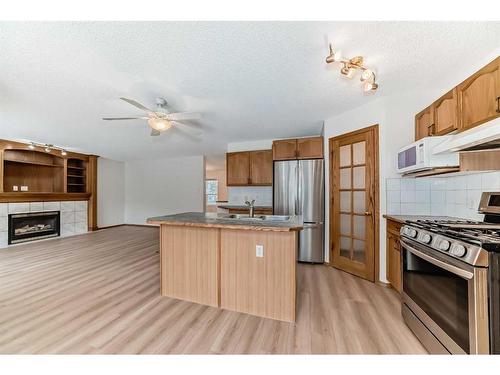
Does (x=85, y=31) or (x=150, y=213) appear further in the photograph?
(x=150, y=213)

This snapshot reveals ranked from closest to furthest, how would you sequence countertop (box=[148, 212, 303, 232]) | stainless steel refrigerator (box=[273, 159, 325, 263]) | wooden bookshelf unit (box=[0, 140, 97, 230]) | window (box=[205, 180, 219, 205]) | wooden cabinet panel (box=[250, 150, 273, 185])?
countertop (box=[148, 212, 303, 232]) < stainless steel refrigerator (box=[273, 159, 325, 263]) < wooden cabinet panel (box=[250, 150, 273, 185]) < wooden bookshelf unit (box=[0, 140, 97, 230]) < window (box=[205, 180, 219, 205])

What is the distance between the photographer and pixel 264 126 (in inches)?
154

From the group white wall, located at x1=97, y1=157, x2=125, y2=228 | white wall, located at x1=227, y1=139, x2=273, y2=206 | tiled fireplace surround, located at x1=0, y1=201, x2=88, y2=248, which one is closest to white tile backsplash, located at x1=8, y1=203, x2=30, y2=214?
tiled fireplace surround, located at x1=0, y1=201, x2=88, y2=248

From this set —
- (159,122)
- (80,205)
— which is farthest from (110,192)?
(159,122)

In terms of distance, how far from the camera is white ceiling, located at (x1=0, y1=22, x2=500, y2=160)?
1.57 m

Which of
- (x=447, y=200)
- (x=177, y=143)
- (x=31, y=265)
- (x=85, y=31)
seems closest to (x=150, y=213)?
(x=177, y=143)

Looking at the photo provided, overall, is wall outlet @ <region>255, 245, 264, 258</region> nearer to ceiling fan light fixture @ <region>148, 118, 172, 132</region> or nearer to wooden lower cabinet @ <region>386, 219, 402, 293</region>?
wooden lower cabinet @ <region>386, 219, 402, 293</region>

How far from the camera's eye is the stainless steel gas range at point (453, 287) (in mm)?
1202

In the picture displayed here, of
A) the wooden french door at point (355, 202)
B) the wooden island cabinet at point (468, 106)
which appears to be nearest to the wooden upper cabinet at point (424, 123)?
the wooden island cabinet at point (468, 106)

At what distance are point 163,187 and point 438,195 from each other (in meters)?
6.91

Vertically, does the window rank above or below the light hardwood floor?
above

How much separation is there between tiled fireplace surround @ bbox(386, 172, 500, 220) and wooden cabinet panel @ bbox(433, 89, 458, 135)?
563mm

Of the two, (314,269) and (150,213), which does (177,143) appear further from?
(314,269)
